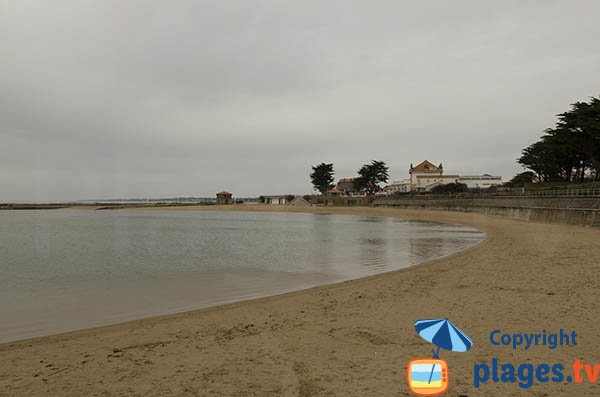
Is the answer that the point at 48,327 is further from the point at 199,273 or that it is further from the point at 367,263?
the point at 367,263

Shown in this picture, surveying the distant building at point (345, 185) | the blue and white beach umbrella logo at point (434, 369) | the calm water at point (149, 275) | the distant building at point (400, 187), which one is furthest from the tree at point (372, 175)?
the blue and white beach umbrella logo at point (434, 369)

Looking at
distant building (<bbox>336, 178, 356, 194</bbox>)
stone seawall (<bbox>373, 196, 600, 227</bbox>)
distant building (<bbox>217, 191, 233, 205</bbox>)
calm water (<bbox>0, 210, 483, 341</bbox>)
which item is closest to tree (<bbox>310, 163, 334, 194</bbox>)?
distant building (<bbox>336, 178, 356, 194</bbox>)

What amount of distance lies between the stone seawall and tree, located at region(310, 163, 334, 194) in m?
82.4

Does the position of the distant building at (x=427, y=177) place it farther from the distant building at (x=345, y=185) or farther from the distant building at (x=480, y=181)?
the distant building at (x=345, y=185)

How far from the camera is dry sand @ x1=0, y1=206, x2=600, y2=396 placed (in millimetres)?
4789

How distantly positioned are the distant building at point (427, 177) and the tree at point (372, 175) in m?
9.94

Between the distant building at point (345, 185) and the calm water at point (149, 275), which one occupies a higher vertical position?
the distant building at point (345, 185)

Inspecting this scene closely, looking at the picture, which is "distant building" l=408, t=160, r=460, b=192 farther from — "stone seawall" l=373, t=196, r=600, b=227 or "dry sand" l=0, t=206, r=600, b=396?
"dry sand" l=0, t=206, r=600, b=396

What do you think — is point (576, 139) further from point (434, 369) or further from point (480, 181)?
point (480, 181)

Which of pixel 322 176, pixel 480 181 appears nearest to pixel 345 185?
pixel 322 176

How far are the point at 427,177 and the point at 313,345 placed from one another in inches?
4929

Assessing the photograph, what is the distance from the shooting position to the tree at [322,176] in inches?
6137

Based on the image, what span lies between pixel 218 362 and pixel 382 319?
11.7ft

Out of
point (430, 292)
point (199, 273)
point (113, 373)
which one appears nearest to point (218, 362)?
point (113, 373)
